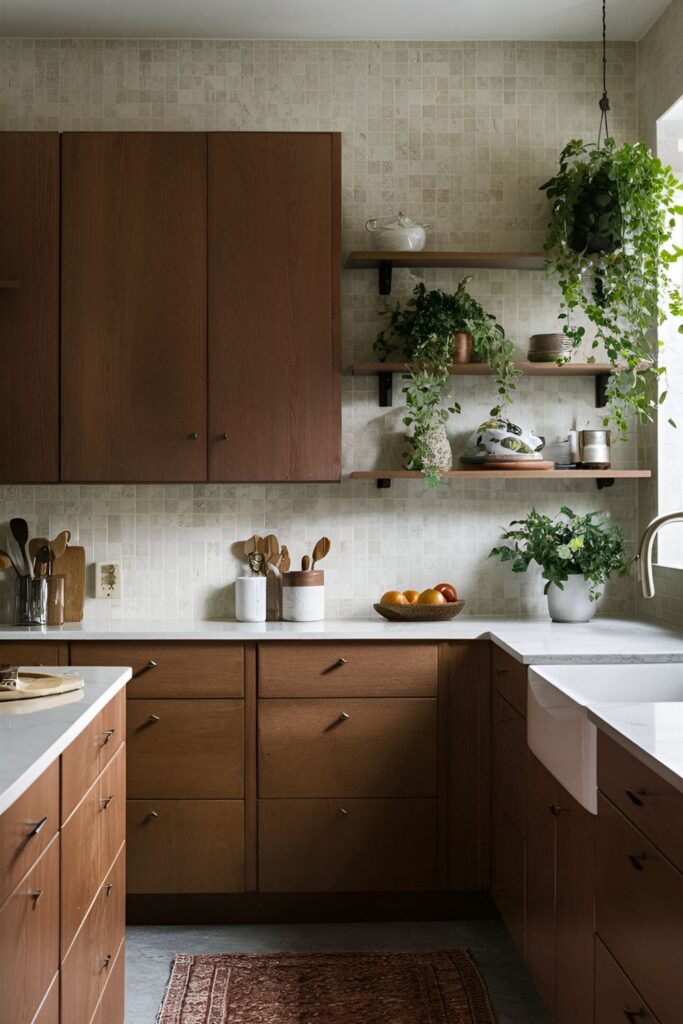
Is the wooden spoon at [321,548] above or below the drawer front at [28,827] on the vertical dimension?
above

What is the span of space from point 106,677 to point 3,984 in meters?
0.91

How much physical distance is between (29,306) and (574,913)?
7.65ft

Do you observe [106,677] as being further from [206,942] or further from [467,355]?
[467,355]

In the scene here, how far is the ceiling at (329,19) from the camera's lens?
321 centimetres

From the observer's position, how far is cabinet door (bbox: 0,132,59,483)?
3135 mm

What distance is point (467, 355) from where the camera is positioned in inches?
131

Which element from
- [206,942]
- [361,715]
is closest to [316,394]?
[361,715]

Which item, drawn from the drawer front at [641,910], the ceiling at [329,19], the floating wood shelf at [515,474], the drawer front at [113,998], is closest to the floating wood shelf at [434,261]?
the floating wood shelf at [515,474]

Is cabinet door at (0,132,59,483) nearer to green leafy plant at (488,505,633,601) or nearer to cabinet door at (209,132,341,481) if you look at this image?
cabinet door at (209,132,341,481)

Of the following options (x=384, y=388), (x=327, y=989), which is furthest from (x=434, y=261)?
(x=327, y=989)

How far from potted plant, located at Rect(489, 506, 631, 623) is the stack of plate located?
504 millimetres

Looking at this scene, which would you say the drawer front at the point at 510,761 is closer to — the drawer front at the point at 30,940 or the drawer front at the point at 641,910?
the drawer front at the point at 641,910

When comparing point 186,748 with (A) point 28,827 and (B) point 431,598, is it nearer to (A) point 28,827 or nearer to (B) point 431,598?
(B) point 431,598

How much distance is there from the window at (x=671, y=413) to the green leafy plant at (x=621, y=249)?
0.05m
